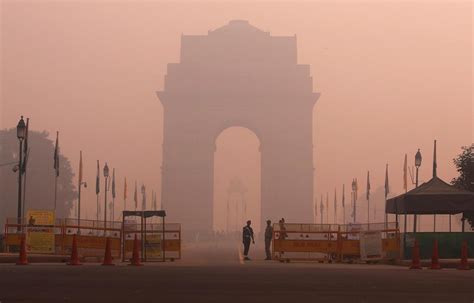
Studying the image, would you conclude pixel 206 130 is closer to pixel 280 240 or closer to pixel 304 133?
pixel 304 133

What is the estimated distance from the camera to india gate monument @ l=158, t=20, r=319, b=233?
4850 inches

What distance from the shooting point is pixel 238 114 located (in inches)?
4948

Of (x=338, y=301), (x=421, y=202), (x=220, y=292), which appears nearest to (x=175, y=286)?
(x=220, y=292)

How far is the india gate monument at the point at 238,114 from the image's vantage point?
404ft

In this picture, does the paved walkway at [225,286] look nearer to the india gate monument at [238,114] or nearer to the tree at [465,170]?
the tree at [465,170]

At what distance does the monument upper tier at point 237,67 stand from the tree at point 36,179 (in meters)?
14.1

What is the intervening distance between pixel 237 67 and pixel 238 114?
5.34 metres

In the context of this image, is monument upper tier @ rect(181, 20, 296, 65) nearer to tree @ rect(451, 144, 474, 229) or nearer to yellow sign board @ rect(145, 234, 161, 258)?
tree @ rect(451, 144, 474, 229)

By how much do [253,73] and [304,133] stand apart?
887 centimetres

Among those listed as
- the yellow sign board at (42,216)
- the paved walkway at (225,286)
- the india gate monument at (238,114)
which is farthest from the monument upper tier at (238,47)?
the paved walkway at (225,286)

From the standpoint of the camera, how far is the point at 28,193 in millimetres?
110438

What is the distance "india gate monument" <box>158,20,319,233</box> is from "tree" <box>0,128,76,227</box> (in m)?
11.4

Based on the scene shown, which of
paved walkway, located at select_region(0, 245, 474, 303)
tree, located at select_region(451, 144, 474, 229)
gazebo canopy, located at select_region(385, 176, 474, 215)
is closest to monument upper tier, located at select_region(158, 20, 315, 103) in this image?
tree, located at select_region(451, 144, 474, 229)

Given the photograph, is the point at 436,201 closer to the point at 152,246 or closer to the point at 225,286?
the point at 152,246
